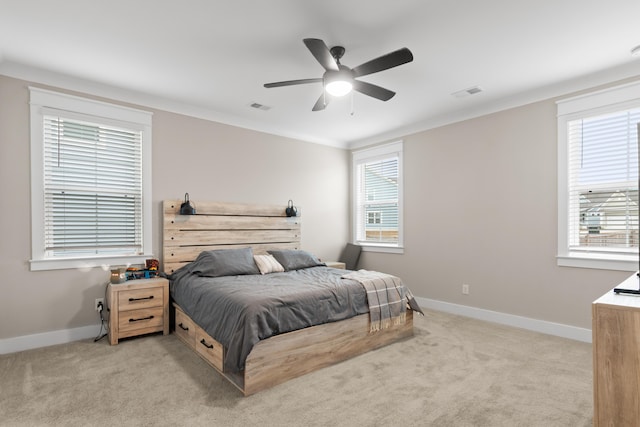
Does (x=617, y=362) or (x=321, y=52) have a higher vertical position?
(x=321, y=52)

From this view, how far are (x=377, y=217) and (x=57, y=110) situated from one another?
13.9 ft

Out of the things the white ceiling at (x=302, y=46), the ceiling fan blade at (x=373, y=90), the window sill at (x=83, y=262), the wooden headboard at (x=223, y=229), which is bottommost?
the window sill at (x=83, y=262)

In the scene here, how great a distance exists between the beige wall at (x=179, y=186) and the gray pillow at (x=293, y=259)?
81 cm

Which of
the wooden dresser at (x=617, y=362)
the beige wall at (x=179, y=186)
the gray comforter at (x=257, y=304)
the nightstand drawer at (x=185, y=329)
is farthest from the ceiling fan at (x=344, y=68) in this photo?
the nightstand drawer at (x=185, y=329)

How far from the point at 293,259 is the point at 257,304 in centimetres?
184

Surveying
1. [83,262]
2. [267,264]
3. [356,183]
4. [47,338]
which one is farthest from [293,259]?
[47,338]

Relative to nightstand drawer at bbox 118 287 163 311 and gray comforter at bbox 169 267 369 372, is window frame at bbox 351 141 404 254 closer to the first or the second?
gray comforter at bbox 169 267 369 372

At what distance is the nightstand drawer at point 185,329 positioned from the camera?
3129 millimetres

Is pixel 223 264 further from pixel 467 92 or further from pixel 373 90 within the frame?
pixel 467 92

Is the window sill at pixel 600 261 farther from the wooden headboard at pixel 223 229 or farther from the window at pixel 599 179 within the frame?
the wooden headboard at pixel 223 229

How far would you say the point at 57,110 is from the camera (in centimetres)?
336

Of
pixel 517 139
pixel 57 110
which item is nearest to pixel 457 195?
pixel 517 139

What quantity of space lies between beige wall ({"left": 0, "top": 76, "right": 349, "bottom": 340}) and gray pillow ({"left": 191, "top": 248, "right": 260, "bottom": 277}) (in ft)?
1.97

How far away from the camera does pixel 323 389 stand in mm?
2447
